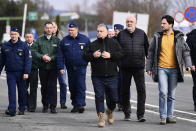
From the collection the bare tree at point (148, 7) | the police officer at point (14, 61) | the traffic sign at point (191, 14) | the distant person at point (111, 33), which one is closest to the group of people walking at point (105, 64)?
the police officer at point (14, 61)

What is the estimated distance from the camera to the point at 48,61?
13344 millimetres

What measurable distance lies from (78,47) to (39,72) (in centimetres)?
100

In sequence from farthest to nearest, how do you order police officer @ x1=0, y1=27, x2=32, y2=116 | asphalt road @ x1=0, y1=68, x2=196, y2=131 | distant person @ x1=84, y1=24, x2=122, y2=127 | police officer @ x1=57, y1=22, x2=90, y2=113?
1. police officer @ x1=57, y1=22, x2=90, y2=113
2. police officer @ x1=0, y1=27, x2=32, y2=116
3. distant person @ x1=84, y1=24, x2=122, y2=127
4. asphalt road @ x1=0, y1=68, x2=196, y2=131

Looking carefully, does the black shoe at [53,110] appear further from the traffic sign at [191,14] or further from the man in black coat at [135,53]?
the traffic sign at [191,14]

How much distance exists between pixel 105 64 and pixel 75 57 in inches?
86.8

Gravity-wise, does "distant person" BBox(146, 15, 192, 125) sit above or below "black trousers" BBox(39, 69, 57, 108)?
above

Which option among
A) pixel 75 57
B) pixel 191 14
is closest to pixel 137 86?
pixel 75 57

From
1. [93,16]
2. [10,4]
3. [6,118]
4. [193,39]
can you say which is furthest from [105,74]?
[93,16]

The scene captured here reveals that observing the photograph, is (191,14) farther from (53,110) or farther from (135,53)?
(135,53)

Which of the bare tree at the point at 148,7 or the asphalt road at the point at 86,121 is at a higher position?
the asphalt road at the point at 86,121

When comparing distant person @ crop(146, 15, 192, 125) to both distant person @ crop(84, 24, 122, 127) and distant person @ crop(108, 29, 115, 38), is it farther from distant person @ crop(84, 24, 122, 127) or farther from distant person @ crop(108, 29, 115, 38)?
distant person @ crop(108, 29, 115, 38)

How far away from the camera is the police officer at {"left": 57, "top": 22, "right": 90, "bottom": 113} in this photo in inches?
525

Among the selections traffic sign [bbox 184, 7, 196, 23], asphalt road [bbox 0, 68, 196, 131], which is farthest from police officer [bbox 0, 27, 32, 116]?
traffic sign [bbox 184, 7, 196, 23]

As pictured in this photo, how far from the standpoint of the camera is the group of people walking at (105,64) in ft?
37.2
